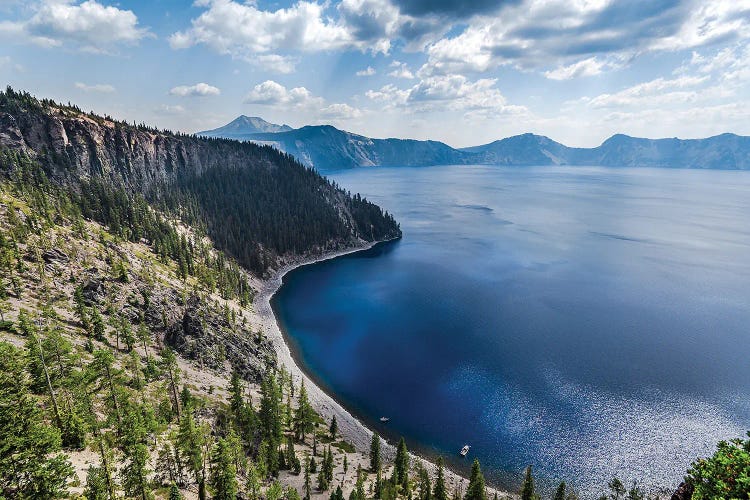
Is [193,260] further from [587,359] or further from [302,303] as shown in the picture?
[587,359]

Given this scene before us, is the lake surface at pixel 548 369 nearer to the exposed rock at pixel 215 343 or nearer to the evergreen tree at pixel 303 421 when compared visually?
the evergreen tree at pixel 303 421

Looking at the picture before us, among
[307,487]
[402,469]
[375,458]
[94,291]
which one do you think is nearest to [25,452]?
[307,487]

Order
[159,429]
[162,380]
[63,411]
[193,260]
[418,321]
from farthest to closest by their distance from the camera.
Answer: [193,260] → [418,321] → [162,380] → [159,429] → [63,411]

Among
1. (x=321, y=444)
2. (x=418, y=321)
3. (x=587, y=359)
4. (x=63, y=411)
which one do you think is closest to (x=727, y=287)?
(x=587, y=359)

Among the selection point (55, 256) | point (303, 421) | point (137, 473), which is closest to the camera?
point (137, 473)

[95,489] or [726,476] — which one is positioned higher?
[726,476]

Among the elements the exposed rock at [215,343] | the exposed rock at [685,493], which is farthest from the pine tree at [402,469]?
the exposed rock at [215,343]

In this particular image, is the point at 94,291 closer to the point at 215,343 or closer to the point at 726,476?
the point at 215,343
